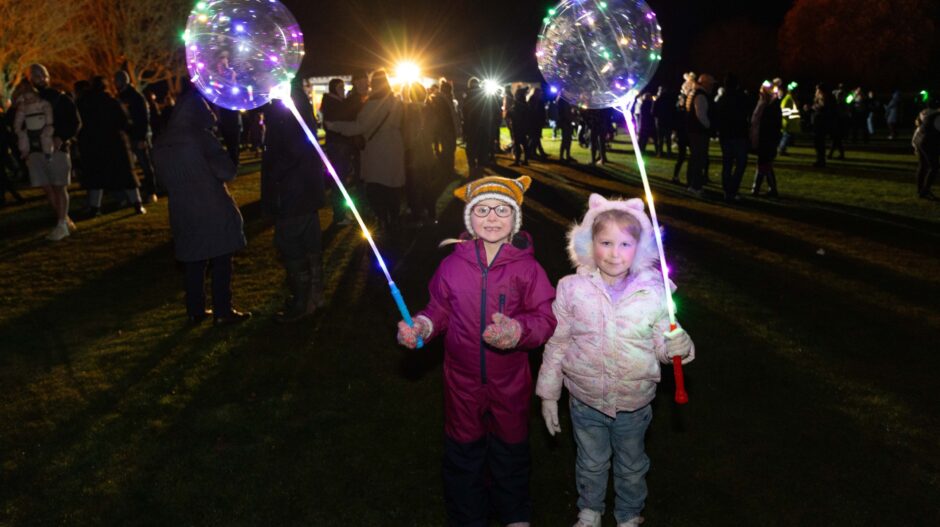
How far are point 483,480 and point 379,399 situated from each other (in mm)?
1564

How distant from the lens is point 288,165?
5664 millimetres

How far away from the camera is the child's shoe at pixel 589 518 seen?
10.9 ft

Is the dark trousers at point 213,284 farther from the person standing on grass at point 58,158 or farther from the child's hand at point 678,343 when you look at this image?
the person standing on grass at point 58,158

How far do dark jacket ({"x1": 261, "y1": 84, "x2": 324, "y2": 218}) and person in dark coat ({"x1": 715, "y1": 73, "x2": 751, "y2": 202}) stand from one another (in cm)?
821

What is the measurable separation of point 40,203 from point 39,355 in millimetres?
9195

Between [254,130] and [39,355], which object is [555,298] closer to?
[39,355]

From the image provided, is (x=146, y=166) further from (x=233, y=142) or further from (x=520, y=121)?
(x=520, y=121)

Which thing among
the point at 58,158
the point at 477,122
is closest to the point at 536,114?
the point at 477,122

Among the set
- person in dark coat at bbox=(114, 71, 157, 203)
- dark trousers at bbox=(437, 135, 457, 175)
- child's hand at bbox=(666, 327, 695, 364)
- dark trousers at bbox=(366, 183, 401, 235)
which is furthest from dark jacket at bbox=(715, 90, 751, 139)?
person in dark coat at bbox=(114, 71, 157, 203)

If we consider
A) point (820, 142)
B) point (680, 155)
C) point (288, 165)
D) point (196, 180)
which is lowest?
point (196, 180)

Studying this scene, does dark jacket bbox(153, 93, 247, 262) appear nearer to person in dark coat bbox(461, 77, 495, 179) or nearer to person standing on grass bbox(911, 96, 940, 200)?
person in dark coat bbox(461, 77, 495, 179)

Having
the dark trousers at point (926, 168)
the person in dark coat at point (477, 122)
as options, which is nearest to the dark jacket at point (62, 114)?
the person in dark coat at point (477, 122)

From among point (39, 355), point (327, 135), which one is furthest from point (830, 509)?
point (327, 135)

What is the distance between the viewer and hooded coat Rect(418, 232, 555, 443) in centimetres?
316
